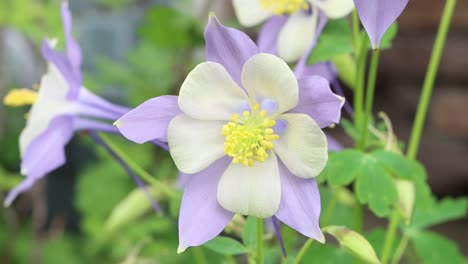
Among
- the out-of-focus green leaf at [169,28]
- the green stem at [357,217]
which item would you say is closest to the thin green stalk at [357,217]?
the green stem at [357,217]

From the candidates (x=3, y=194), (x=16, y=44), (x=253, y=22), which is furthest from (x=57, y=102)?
(x=16, y=44)

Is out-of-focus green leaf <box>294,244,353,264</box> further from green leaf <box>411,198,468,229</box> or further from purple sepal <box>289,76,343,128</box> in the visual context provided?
purple sepal <box>289,76,343,128</box>

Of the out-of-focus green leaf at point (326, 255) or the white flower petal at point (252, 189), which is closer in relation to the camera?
the white flower petal at point (252, 189)

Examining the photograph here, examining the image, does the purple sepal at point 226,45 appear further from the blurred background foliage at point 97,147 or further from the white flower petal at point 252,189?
the blurred background foliage at point 97,147

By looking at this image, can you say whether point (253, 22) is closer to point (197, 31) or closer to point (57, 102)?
point (57, 102)

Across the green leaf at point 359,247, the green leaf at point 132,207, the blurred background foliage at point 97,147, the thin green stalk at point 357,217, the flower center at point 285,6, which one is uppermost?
the flower center at point 285,6

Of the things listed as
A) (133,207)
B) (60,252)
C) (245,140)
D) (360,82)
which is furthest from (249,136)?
(60,252)

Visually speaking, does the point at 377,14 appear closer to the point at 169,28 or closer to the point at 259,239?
the point at 259,239
